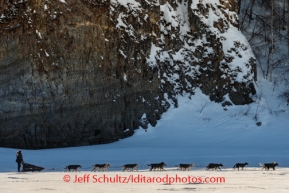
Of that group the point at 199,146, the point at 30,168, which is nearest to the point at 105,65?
the point at 199,146

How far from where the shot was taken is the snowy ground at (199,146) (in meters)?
19.5

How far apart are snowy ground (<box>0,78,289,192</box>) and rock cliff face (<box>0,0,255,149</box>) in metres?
0.96

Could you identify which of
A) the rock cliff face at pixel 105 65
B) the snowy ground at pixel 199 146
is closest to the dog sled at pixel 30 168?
the snowy ground at pixel 199 146

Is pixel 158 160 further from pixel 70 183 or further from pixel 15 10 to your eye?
pixel 15 10

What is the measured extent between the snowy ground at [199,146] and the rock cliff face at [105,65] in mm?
965

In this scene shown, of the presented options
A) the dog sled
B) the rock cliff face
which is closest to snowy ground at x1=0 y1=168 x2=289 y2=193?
the dog sled

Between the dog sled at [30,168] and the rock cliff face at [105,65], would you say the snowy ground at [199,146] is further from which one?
the rock cliff face at [105,65]

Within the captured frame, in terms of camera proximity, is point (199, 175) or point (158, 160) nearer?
point (199, 175)

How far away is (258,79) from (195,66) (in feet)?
16.2

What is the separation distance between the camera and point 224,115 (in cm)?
2981

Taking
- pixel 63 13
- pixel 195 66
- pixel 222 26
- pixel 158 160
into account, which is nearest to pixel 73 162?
pixel 158 160

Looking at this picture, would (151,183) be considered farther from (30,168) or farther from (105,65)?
(105,65)

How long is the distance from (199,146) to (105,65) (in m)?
6.71

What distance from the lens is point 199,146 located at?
1040 inches
